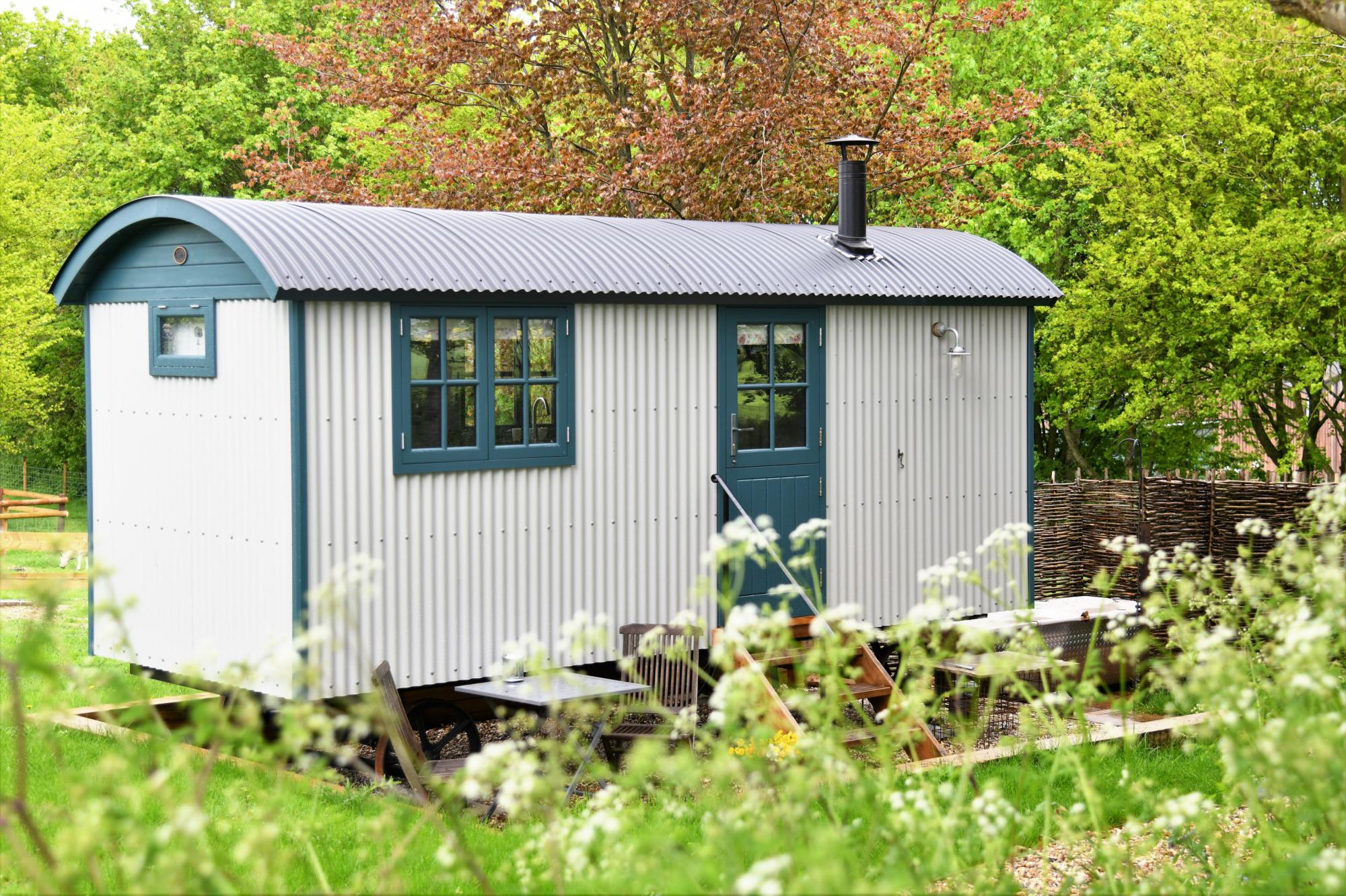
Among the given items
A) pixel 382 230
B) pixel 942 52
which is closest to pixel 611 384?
pixel 382 230

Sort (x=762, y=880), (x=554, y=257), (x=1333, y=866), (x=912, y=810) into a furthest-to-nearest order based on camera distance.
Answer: (x=554, y=257)
(x=912, y=810)
(x=1333, y=866)
(x=762, y=880)

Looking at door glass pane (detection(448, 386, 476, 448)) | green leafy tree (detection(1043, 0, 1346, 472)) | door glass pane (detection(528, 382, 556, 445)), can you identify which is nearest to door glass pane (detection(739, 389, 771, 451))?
door glass pane (detection(528, 382, 556, 445))

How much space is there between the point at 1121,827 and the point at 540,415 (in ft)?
13.5

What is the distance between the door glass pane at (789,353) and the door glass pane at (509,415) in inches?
84.3

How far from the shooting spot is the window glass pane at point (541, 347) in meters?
9.54

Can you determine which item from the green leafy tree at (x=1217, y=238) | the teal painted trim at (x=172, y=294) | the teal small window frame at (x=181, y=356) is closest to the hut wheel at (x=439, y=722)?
the teal small window frame at (x=181, y=356)

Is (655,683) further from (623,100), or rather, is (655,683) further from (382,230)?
(623,100)

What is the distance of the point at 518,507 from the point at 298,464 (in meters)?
1.53

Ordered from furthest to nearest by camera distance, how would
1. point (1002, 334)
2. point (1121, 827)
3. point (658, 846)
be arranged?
point (1002, 334)
point (1121, 827)
point (658, 846)

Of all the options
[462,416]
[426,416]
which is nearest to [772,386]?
[462,416]

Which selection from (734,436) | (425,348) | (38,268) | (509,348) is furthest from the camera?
(38,268)

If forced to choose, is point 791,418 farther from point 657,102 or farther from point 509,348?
point 657,102

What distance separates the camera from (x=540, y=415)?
379 inches

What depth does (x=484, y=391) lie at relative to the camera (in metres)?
9.30
